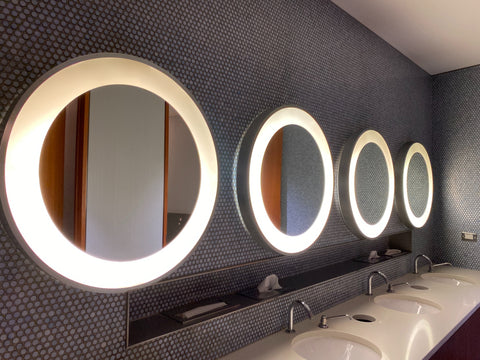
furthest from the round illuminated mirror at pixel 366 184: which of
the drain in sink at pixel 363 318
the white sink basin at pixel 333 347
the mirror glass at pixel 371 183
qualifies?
the white sink basin at pixel 333 347

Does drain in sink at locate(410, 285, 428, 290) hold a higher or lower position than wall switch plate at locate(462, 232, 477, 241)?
lower

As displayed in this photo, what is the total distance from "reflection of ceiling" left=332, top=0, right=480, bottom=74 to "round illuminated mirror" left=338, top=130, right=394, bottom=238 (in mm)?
684

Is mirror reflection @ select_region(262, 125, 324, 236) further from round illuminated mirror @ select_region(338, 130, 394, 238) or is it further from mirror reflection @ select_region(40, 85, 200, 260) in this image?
mirror reflection @ select_region(40, 85, 200, 260)

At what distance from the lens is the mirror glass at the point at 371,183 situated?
6.83ft

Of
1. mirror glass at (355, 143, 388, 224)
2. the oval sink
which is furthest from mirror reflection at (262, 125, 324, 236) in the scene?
the oval sink

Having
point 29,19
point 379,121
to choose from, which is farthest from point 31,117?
point 379,121

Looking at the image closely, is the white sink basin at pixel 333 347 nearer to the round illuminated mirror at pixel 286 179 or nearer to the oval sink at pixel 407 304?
the round illuminated mirror at pixel 286 179

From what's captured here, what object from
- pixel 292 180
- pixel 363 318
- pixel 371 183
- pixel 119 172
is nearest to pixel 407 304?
pixel 363 318

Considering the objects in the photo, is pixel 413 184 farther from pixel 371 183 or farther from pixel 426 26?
pixel 426 26

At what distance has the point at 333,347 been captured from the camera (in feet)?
5.01

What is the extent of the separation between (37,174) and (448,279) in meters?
2.77

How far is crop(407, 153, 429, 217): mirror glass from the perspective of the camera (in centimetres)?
261

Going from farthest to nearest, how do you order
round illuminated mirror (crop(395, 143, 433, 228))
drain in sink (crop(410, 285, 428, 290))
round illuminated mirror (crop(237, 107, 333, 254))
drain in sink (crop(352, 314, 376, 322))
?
round illuminated mirror (crop(395, 143, 433, 228))
drain in sink (crop(410, 285, 428, 290))
drain in sink (crop(352, 314, 376, 322))
round illuminated mirror (crop(237, 107, 333, 254))

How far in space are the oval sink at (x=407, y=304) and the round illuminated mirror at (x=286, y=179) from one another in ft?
2.46
